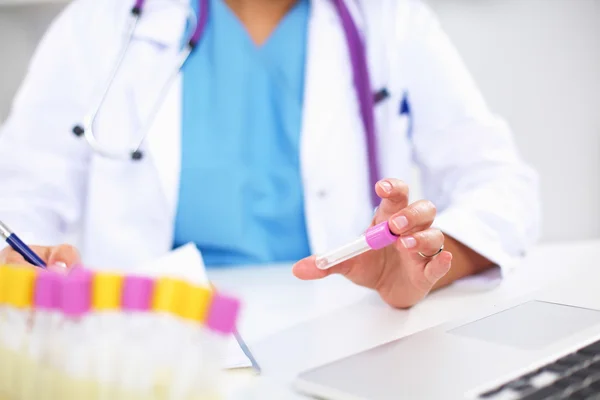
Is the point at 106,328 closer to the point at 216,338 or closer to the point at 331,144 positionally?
the point at 216,338

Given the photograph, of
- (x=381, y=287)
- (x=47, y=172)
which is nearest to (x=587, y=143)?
(x=381, y=287)

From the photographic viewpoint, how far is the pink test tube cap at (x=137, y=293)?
1.06 feet

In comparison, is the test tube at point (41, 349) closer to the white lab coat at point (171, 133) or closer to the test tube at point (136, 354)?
the test tube at point (136, 354)

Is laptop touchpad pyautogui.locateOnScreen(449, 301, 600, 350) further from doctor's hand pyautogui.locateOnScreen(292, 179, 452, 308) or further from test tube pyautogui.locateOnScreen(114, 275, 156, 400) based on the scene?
test tube pyautogui.locateOnScreen(114, 275, 156, 400)

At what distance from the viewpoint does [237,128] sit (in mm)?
970

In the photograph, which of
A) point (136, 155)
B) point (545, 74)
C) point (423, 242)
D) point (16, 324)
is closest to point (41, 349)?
point (16, 324)

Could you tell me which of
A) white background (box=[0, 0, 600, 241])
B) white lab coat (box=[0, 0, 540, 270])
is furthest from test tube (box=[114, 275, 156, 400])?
white background (box=[0, 0, 600, 241])

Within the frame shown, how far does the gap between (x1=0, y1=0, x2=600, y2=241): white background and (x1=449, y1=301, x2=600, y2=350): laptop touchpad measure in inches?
43.0

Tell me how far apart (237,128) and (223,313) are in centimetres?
68

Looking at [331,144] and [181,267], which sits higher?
[331,144]

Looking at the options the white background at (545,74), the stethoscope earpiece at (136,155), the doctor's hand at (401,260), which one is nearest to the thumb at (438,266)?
the doctor's hand at (401,260)

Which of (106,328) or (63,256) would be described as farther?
(63,256)

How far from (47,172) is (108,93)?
0.15 m

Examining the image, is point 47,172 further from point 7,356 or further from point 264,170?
point 7,356
